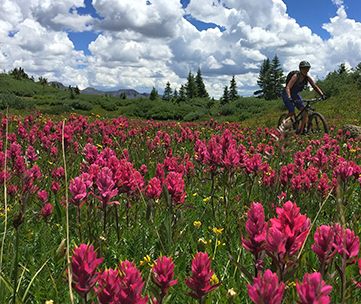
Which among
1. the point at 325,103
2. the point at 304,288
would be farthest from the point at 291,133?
the point at 325,103

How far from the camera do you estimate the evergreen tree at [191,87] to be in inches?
3044

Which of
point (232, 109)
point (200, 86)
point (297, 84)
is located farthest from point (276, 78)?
point (297, 84)

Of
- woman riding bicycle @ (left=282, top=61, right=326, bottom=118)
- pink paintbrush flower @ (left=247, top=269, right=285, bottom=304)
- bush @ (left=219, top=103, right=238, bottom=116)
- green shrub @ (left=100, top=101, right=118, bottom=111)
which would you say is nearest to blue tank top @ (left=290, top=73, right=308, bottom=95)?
woman riding bicycle @ (left=282, top=61, right=326, bottom=118)

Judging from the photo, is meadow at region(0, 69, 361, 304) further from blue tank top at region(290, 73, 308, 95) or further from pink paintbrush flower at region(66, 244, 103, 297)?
blue tank top at region(290, 73, 308, 95)

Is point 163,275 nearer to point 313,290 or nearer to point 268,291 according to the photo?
point 268,291

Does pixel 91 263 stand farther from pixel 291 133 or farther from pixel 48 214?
pixel 291 133

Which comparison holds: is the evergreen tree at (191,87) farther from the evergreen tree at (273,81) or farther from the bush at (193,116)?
the bush at (193,116)

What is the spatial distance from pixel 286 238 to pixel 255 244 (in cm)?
22

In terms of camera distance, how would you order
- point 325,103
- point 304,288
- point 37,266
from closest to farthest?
point 304,288
point 37,266
point 325,103

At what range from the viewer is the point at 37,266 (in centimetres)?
191

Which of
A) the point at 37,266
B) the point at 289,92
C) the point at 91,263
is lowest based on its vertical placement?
the point at 37,266

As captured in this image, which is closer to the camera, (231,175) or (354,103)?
(231,175)

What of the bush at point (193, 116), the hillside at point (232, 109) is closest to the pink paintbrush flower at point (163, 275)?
the hillside at point (232, 109)

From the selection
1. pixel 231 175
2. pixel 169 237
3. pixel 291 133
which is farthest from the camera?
pixel 231 175
